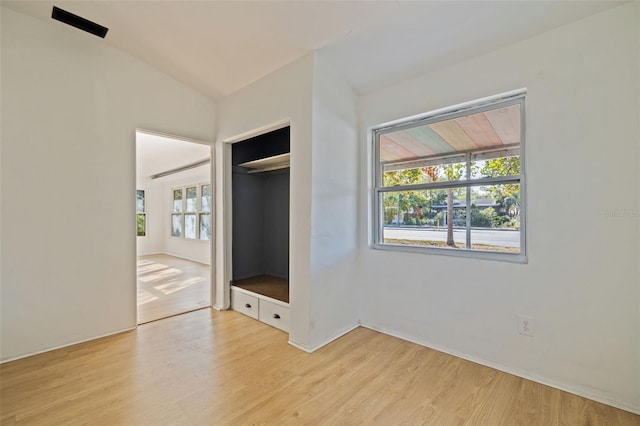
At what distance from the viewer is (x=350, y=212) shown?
2877 millimetres

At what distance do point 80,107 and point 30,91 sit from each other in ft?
1.05

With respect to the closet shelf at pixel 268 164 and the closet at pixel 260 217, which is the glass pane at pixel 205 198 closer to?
the closet at pixel 260 217

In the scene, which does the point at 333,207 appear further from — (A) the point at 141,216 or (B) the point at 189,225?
(A) the point at 141,216

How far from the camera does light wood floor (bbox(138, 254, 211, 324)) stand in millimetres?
3348

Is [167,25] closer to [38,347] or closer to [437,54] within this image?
[437,54]

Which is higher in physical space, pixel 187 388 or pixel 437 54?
pixel 437 54

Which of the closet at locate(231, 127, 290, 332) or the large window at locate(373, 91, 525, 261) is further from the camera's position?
the closet at locate(231, 127, 290, 332)

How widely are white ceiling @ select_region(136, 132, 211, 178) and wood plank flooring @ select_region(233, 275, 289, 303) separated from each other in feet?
7.49

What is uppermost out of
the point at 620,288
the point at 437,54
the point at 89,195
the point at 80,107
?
the point at 437,54

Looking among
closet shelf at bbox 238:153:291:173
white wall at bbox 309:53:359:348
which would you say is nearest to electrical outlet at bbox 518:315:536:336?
white wall at bbox 309:53:359:348

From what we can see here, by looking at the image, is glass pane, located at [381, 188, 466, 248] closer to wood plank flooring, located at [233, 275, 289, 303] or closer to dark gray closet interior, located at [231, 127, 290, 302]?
wood plank flooring, located at [233, 275, 289, 303]

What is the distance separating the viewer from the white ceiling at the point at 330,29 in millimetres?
1902

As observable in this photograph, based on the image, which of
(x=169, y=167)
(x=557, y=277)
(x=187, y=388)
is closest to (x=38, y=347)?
(x=187, y=388)

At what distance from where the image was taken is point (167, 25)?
235 cm
